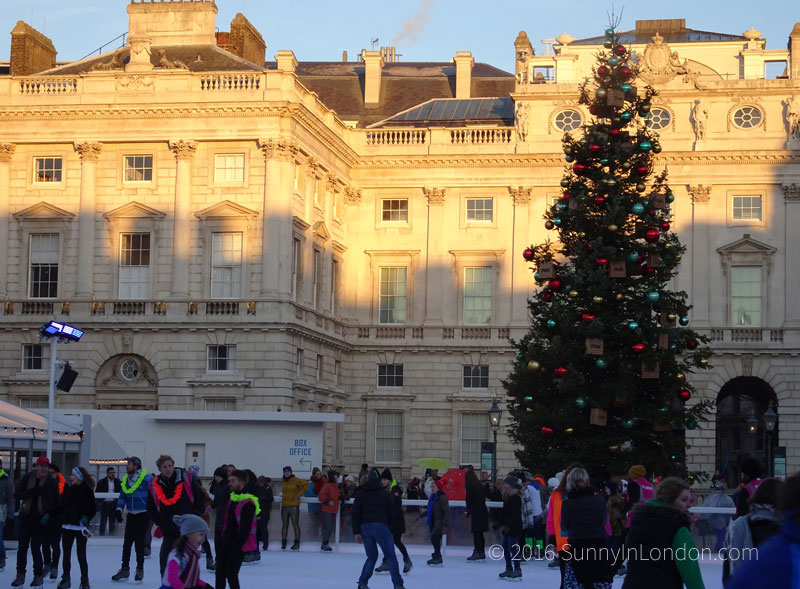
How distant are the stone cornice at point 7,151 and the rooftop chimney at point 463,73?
2043 cm

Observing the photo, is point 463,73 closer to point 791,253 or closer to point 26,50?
point 791,253

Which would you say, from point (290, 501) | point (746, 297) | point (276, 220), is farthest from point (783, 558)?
point (746, 297)

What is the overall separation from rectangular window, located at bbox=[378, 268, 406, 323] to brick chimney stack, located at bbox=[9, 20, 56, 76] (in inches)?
613

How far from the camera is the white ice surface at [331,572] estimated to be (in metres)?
20.6

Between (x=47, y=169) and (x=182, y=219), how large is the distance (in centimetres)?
535

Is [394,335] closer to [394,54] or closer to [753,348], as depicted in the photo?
[753,348]

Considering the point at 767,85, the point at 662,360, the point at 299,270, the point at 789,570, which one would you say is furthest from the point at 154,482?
the point at 767,85

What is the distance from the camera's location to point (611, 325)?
25578mm

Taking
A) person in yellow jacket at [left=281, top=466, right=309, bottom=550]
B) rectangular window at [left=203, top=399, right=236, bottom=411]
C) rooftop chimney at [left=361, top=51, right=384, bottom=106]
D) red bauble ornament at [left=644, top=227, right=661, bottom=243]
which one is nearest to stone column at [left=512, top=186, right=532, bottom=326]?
rooftop chimney at [left=361, top=51, right=384, bottom=106]

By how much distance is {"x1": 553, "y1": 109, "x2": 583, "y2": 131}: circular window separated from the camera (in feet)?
178

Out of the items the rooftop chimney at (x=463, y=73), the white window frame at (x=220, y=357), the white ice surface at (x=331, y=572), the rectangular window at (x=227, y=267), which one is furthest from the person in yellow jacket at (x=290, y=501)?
the rooftop chimney at (x=463, y=73)

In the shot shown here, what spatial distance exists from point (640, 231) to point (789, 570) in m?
19.8

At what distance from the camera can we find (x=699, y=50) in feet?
186

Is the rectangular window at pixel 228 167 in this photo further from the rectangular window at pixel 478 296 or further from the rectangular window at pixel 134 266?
the rectangular window at pixel 478 296
